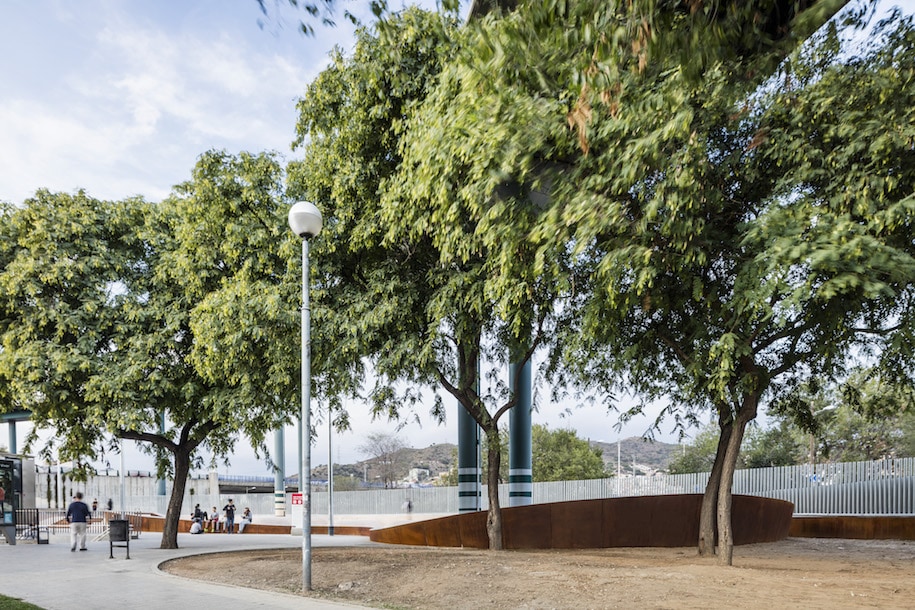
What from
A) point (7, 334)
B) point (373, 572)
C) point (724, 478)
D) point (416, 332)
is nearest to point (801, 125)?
point (724, 478)

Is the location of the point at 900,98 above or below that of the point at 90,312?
above

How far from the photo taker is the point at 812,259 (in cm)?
897

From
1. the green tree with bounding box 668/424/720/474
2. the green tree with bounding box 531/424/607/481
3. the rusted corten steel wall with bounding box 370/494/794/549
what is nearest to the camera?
the rusted corten steel wall with bounding box 370/494/794/549

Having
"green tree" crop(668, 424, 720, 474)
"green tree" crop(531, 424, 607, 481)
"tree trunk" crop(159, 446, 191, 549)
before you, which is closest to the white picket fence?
"tree trunk" crop(159, 446, 191, 549)

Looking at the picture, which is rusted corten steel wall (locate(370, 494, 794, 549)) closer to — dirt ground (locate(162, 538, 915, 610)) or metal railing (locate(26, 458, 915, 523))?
dirt ground (locate(162, 538, 915, 610))

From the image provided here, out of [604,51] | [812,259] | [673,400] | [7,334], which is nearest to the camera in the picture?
[604,51]

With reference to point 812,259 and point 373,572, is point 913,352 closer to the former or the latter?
point 812,259

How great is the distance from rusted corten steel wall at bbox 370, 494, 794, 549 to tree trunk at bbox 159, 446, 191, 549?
7054 millimetres

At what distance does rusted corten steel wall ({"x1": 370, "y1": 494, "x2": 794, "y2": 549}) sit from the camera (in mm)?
17969

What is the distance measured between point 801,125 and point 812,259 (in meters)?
2.86

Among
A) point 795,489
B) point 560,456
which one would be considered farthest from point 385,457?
point 795,489

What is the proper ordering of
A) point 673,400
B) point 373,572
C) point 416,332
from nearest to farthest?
1. point 373,572
2. point 416,332
3. point 673,400

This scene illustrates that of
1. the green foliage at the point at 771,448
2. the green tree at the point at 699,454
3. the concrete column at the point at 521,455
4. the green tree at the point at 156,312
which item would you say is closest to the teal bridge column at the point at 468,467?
the concrete column at the point at 521,455

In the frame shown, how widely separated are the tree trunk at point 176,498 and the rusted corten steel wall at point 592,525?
23.1 feet
